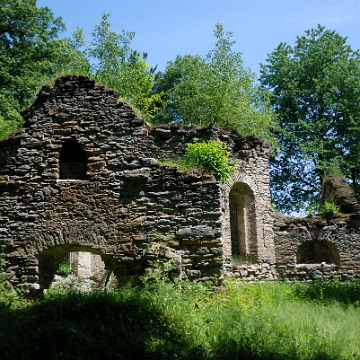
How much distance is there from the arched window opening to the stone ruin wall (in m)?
0.03

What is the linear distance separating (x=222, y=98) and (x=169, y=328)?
19054 millimetres

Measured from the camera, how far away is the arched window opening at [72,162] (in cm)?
1112

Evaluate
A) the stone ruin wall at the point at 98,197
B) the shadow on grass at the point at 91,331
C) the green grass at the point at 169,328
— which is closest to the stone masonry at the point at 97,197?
the stone ruin wall at the point at 98,197

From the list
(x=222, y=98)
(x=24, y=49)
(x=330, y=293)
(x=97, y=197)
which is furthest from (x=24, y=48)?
(x=330, y=293)

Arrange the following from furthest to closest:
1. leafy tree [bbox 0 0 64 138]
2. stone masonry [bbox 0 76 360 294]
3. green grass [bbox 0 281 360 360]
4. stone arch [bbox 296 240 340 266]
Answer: leafy tree [bbox 0 0 64 138] → stone arch [bbox 296 240 340 266] → stone masonry [bbox 0 76 360 294] → green grass [bbox 0 281 360 360]

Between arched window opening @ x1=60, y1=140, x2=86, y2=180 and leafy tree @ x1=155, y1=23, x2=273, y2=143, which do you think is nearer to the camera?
arched window opening @ x1=60, y1=140, x2=86, y2=180

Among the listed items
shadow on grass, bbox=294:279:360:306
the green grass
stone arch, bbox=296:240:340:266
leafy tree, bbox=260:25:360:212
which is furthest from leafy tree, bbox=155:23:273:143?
the green grass

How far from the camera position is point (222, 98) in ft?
83.8

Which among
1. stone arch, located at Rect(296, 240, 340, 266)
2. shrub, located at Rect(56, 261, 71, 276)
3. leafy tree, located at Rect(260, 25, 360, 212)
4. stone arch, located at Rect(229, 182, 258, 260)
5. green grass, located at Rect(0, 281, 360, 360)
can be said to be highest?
leafy tree, located at Rect(260, 25, 360, 212)

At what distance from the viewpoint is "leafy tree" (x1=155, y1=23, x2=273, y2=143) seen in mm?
25016

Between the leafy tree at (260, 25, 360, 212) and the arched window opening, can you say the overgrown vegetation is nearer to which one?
the arched window opening

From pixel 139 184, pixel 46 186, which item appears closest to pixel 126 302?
pixel 139 184

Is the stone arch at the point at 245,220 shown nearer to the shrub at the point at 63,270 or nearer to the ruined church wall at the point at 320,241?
the ruined church wall at the point at 320,241

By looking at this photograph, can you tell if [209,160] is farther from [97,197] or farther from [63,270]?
[63,270]
